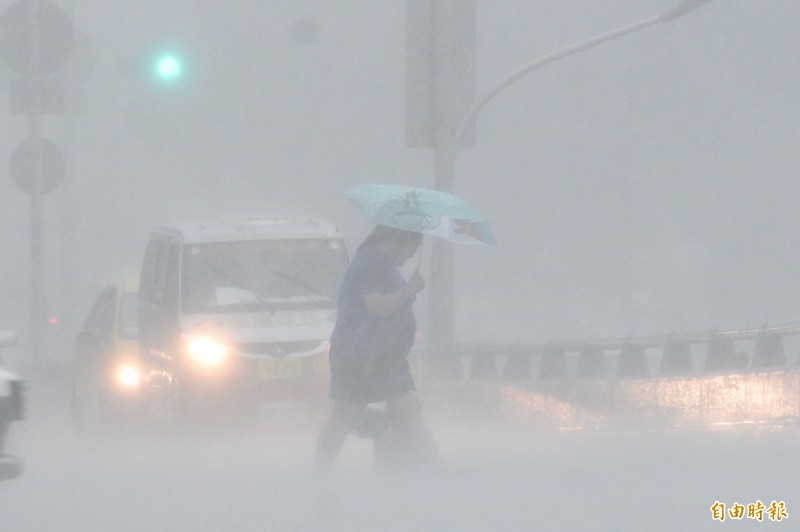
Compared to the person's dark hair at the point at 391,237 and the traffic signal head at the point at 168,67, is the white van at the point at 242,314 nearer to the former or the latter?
the traffic signal head at the point at 168,67

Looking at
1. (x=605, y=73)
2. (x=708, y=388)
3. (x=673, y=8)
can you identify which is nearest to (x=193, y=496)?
(x=708, y=388)

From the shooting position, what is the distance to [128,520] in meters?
8.71

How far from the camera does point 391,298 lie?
8.30m

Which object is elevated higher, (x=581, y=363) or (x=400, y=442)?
(x=581, y=363)

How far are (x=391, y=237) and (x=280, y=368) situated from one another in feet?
14.1

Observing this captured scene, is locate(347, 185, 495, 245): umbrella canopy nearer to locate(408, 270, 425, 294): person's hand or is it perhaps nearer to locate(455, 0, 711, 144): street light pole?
locate(408, 270, 425, 294): person's hand

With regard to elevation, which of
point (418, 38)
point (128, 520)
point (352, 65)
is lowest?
point (128, 520)

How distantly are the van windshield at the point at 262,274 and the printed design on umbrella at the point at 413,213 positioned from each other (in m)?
4.50

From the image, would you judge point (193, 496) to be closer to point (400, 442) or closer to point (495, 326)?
point (400, 442)

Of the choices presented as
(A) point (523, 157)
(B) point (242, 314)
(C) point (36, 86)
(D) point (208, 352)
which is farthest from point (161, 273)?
(A) point (523, 157)

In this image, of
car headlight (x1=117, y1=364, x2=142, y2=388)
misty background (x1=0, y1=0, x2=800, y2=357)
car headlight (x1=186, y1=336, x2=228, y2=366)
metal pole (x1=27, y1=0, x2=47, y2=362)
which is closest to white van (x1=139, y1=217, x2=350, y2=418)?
car headlight (x1=186, y1=336, x2=228, y2=366)

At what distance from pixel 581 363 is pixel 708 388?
105 inches

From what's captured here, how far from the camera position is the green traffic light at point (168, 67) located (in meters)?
15.6

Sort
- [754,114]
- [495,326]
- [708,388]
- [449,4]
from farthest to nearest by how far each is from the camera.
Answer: [754,114]
[495,326]
[449,4]
[708,388]
